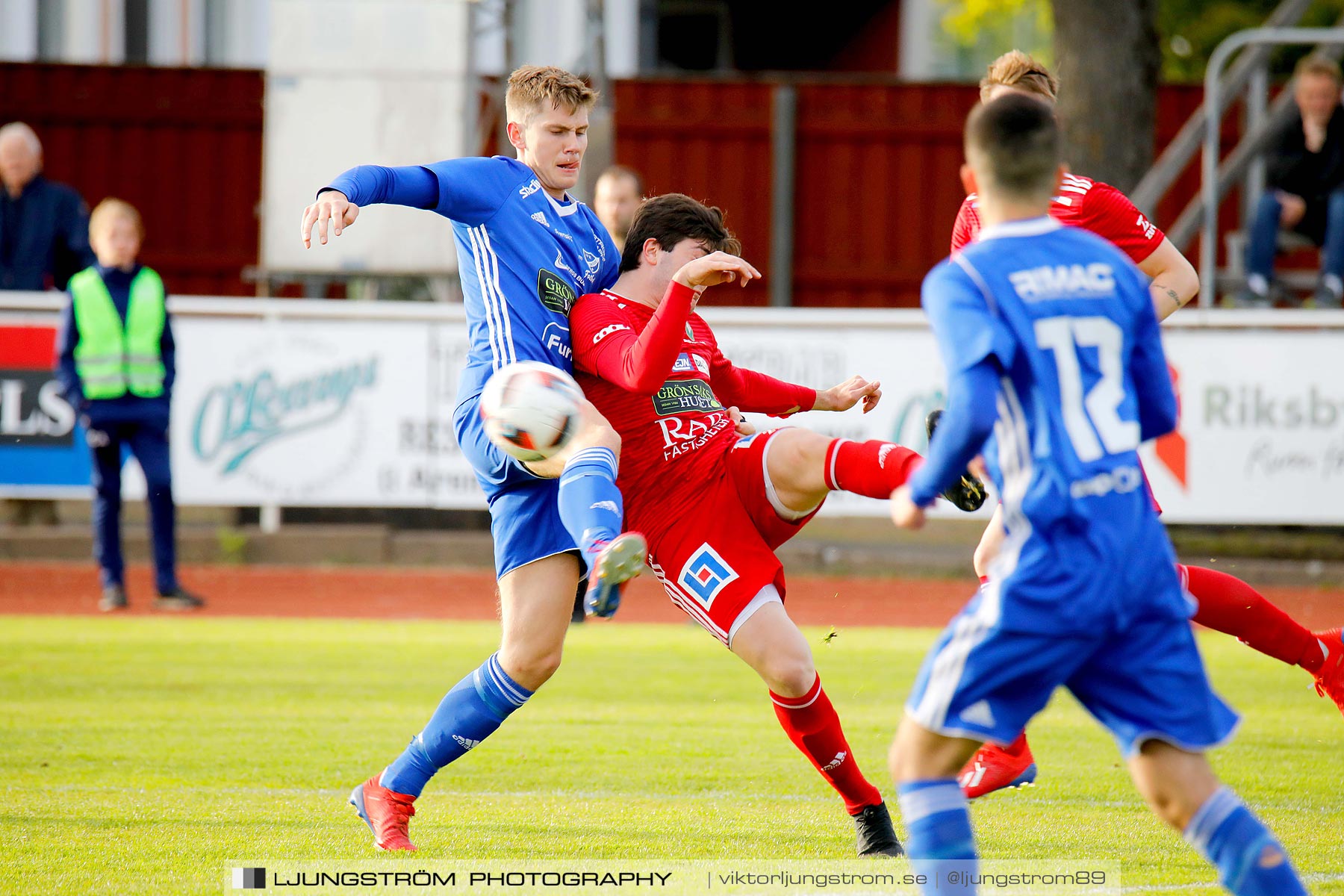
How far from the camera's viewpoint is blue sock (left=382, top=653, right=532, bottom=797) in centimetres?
435

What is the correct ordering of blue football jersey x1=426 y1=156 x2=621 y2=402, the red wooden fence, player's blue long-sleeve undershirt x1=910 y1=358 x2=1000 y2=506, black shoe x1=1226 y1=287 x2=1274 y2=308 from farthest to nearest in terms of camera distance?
1. the red wooden fence
2. black shoe x1=1226 y1=287 x2=1274 y2=308
3. blue football jersey x1=426 y1=156 x2=621 y2=402
4. player's blue long-sleeve undershirt x1=910 y1=358 x2=1000 y2=506

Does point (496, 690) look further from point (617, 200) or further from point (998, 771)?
point (617, 200)

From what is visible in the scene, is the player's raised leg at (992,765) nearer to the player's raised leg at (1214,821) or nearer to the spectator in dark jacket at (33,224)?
the player's raised leg at (1214,821)

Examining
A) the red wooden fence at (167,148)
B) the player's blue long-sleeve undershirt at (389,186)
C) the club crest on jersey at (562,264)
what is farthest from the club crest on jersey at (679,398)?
the red wooden fence at (167,148)

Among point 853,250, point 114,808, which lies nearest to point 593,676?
point 114,808

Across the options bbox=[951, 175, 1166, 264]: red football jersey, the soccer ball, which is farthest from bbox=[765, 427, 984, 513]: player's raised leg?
bbox=[951, 175, 1166, 264]: red football jersey

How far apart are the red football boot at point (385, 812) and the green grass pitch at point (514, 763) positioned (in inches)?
2.4

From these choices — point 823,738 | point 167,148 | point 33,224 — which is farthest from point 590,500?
point 167,148

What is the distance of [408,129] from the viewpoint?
46.3ft

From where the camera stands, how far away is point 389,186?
4.30 metres

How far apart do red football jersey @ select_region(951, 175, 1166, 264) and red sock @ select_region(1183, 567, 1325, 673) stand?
104cm

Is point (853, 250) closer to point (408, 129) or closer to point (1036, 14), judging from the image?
point (408, 129)

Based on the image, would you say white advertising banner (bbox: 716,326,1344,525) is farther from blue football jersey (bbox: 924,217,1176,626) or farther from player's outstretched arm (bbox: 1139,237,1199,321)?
blue football jersey (bbox: 924,217,1176,626)

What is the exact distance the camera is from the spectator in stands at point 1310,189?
1136 centimetres
